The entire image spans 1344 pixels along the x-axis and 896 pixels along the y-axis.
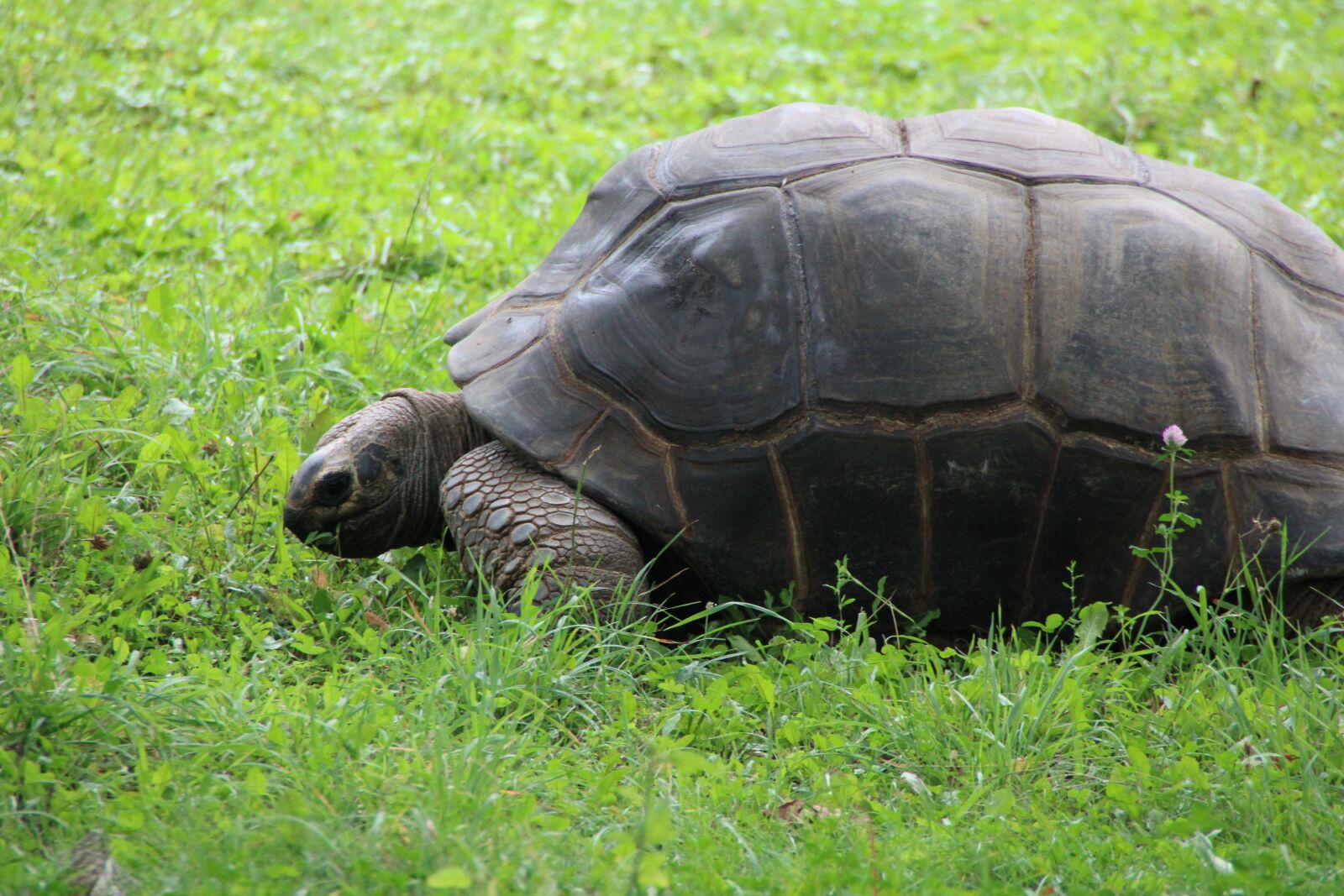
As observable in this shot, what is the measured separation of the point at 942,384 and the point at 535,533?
39.6 inches

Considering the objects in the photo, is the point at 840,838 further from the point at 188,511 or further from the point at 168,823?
the point at 188,511

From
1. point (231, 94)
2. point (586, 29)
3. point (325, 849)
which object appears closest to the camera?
point (325, 849)

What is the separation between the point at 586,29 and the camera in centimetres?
746

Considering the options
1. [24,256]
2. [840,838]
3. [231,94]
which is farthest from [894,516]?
[231,94]

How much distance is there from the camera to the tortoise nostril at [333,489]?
3.14 m

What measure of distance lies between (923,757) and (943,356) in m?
0.92

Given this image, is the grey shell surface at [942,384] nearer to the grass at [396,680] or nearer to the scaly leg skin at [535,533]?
the scaly leg skin at [535,533]

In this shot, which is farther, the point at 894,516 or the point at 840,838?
the point at 894,516

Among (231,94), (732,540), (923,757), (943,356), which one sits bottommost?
(923,757)

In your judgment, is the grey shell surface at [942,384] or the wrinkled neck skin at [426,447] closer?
the grey shell surface at [942,384]

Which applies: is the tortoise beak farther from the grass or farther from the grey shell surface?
the grey shell surface

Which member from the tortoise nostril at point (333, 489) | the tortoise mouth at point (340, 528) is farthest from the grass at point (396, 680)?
the tortoise nostril at point (333, 489)

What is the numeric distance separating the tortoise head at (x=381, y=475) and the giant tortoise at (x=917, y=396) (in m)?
0.02

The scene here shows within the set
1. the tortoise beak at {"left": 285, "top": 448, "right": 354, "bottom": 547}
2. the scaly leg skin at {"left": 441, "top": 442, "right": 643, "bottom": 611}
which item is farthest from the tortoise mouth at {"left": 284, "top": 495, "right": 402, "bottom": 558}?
the scaly leg skin at {"left": 441, "top": 442, "right": 643, "bottom": 611}
